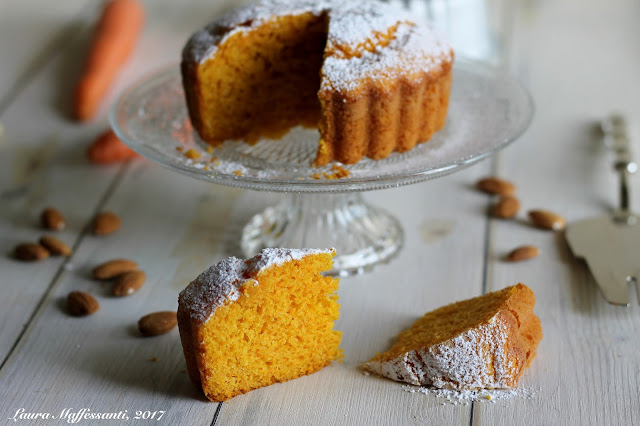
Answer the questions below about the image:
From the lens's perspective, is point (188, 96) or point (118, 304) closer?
point (118, 304)

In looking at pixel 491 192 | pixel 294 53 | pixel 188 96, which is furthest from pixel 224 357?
pixel 491 192

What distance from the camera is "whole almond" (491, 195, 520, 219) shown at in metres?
2.71

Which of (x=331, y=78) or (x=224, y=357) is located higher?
(x=331, y=78)

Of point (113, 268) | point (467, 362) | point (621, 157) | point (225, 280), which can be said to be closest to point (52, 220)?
point (113, 268)

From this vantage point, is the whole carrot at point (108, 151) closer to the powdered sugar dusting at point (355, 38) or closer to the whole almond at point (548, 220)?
the powdered sugar dusting at point (355, 38)

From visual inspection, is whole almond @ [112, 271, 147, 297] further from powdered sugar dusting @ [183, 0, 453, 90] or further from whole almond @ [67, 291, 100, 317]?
powdered sugar dusting @ [183, 0, 453, 90]

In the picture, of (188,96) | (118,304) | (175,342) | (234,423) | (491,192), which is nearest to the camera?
(234,423)

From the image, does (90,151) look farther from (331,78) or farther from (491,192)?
(491,192)

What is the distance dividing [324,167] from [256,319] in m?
0.59

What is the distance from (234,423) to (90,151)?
166 centimetres

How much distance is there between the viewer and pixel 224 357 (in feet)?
6.18

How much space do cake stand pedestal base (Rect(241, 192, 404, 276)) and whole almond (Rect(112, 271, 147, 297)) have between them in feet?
1.21

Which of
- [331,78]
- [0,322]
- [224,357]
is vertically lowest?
[0,322]

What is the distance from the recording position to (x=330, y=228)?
2646 mm
